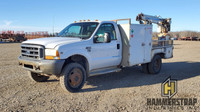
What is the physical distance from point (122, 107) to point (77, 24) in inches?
139

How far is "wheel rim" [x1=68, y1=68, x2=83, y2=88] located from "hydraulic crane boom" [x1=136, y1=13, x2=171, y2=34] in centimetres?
490

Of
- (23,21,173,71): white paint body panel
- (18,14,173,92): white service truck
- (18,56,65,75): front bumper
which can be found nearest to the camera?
(18,56,65,75): front bumper

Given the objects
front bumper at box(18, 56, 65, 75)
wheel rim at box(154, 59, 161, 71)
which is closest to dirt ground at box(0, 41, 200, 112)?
front bumper at box(18, 56, 65, 75)

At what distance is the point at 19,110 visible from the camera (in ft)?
13.5

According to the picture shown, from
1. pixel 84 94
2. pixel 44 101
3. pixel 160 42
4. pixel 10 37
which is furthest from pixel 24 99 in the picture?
pixel 10 37

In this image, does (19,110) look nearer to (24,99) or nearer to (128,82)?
(24,99)

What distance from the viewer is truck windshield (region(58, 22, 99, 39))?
597 centimetres

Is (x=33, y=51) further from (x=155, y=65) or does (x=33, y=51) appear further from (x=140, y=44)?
(x=155, y=65)

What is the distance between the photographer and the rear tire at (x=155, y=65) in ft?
26.3

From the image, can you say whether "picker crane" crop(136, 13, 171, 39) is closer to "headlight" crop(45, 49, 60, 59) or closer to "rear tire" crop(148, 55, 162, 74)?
"rear tire" crop(148, 55, 162, 74)

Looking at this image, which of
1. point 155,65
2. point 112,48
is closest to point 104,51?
point 112,48

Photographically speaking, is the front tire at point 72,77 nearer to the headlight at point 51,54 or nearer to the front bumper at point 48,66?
the front bumper at point 48,66

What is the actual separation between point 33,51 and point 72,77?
4.29 feet

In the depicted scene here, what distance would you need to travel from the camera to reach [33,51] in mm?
5191
